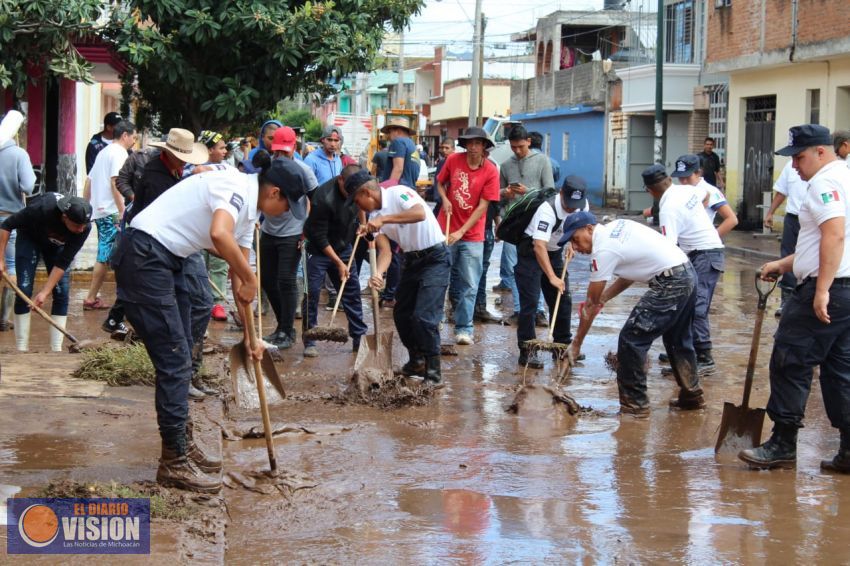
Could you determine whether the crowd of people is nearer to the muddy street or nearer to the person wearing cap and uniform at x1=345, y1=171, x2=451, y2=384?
the person wearing cap and uniform at x1=345, y1=171, x2=451, y2=384

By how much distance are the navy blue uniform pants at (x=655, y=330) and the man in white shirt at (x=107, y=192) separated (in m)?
5.43

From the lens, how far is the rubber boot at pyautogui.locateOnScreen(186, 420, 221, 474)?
543cm

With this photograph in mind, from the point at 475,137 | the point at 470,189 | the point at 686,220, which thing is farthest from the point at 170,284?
the point at 470,189

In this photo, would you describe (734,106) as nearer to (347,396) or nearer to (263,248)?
(263,248)

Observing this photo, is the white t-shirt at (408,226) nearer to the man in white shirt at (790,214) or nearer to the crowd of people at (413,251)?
the crowd of people at (413,251)

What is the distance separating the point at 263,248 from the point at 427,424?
3169mm

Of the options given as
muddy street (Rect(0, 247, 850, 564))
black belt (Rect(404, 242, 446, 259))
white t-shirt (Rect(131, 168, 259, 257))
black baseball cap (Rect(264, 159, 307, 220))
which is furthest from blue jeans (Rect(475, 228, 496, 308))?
white t-shirt (Rect(131, 168, 259, 257))

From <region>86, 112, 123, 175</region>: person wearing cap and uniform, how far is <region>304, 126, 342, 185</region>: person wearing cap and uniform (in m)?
2.08

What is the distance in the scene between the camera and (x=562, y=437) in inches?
271

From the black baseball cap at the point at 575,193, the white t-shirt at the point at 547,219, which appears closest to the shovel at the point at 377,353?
the white t-shirt at the point at 547,219

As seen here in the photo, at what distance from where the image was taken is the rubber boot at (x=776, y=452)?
614 centimetres

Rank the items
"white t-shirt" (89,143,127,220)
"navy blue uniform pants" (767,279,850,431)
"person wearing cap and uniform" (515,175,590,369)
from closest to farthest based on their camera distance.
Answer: "navy blue uniform pants" (767,279,850,431), "person wearing cap and uniform" (515,175,590,369), "white t-shirt" (89,143,127,220)

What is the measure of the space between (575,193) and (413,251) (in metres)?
1.41

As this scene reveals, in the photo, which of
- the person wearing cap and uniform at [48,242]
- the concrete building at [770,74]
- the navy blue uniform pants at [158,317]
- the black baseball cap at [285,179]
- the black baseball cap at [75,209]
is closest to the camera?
the navy blue uniform pants at [158,317]
